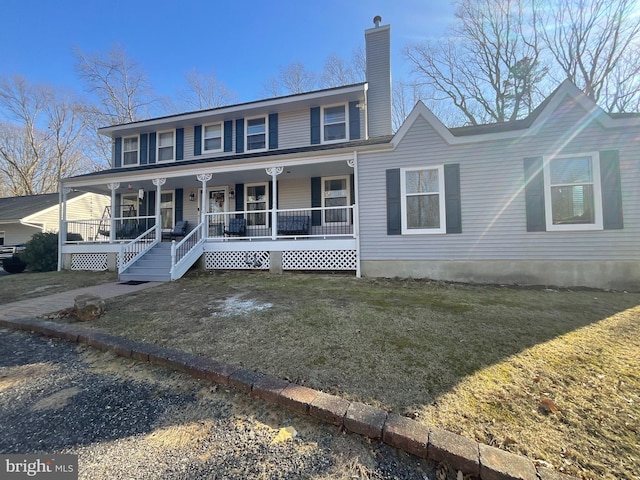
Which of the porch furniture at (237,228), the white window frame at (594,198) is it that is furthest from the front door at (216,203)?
the white window frame at (594,198)

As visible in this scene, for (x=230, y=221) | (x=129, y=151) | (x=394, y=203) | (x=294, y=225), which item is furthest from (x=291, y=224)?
(x=129, y=151)

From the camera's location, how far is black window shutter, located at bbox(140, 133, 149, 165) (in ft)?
43.0

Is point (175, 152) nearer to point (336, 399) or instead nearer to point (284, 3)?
point (284, 3)

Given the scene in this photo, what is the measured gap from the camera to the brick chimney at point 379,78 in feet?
36.9

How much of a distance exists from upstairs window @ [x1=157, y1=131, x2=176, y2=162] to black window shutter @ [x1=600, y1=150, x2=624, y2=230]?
14.6 m

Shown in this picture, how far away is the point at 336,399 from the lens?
2344 mm

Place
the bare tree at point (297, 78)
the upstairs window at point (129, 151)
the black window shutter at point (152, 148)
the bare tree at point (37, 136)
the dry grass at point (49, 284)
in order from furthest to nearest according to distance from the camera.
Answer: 1. the bare tree at point (37, 136)
2. the bare tree at point (297, 78)
3. the upstairs window at point (129, 151)
4. the black window shutter at point (152, 148)
5. the dry grass at point (49, 284)

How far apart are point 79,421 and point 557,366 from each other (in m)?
4.32

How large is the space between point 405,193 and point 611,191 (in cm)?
454

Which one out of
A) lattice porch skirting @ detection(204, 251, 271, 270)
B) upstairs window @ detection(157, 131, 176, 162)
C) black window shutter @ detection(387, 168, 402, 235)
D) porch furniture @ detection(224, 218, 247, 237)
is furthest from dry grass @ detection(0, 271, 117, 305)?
black window shutter @ detection(387, 168, 402, 235)

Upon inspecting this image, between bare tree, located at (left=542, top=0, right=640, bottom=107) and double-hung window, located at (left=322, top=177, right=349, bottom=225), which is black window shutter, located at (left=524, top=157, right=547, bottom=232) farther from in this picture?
bare tree, located at (left=542, top=0, right=640, bottom=107)

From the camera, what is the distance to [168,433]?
2125 mm

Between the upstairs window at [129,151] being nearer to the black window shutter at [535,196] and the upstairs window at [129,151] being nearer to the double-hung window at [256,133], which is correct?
the double-hung window at [256,133]

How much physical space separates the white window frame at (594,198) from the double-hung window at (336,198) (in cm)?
560
